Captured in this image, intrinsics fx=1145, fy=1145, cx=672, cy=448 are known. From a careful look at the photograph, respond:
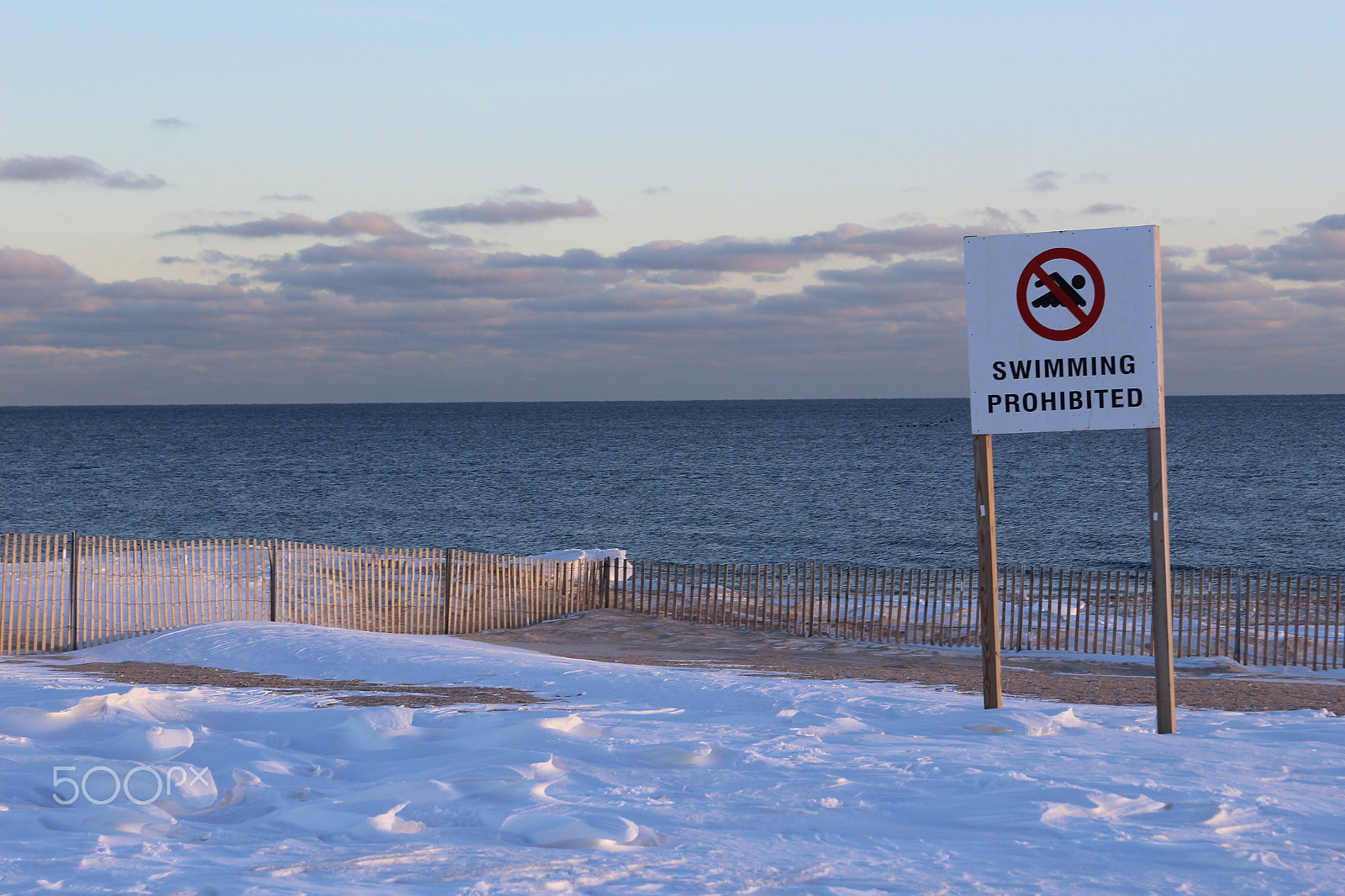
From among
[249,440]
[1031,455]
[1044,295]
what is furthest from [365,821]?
[249,440]

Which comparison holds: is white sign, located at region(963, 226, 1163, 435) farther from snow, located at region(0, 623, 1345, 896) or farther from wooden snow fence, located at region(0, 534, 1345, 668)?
wooden snow fence, located at region(0, 534, 1345, 668)

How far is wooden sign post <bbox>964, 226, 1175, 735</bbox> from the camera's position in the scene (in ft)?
26.3

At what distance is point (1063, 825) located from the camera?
5363 millimetres

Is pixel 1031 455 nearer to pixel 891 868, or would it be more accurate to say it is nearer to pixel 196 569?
pixel 196 569

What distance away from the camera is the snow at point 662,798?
4.66m

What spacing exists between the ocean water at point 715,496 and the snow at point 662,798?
35432 mm

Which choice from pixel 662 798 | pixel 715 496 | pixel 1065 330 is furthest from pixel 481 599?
pixel 715 496

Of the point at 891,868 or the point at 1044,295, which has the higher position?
the point at 1044,295

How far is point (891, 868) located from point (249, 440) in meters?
142

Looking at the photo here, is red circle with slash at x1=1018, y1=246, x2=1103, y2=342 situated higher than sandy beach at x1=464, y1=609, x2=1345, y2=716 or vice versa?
red circle with slash at x1=1018, y1=246, x2=1103, y2=342

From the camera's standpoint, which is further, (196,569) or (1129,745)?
(196,569)

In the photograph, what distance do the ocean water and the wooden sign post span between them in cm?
3453

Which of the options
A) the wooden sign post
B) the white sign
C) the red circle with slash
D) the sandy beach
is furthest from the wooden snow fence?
the red circle with slash

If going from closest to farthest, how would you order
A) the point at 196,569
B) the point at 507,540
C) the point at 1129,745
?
the point at 1129,745
the point at 196,569
the point at 507,540
